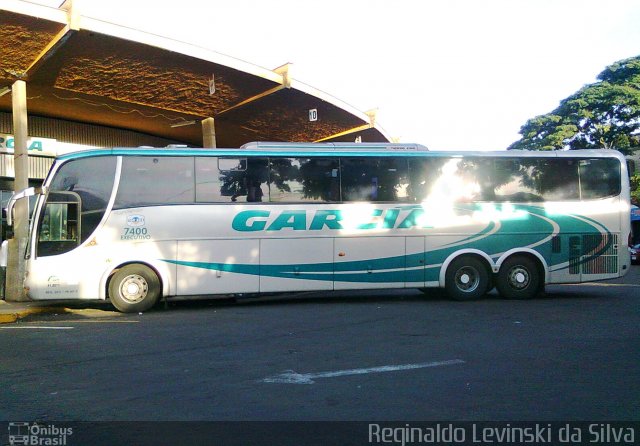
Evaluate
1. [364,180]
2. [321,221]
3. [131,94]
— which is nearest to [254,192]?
[321,221]

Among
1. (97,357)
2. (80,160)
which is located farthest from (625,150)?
(97,357)

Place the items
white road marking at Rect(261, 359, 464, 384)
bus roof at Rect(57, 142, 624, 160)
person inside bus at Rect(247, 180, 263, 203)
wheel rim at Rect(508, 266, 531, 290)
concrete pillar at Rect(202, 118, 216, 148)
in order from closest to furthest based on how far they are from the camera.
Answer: white road marking at Rect(261, 359, 464, 384)
bus roof at Rect(57, 142, 624, 160)
person inside bus at Rect(247, 180, 263, 203)
wheel rim at Rect(508, 266, 531, 290)
concrete pillar at Rect(202, 118, 216, 148)

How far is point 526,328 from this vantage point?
955 cm

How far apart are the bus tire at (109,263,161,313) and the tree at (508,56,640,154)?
3284 centimetres

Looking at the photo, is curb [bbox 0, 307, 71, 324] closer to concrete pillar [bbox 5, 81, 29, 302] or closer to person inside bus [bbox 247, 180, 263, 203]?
concrete pillar [bbox 5, 81, 29, 302]

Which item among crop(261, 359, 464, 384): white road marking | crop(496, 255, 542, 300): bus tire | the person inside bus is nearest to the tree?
crop(496, 255, 542, 300): bus tire

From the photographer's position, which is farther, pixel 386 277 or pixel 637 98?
pixel 637 98

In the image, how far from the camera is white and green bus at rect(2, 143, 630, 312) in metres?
12.4

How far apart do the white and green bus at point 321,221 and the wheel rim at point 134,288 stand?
23mm

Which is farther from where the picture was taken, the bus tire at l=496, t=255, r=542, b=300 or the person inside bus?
the bus tire at l=496, t=255, r=542, b=300

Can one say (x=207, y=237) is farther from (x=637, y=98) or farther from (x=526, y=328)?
(x=637, y=98)

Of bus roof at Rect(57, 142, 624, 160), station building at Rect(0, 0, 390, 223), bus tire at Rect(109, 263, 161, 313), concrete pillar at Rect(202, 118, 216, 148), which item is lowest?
bus tire at Rect(109, 263, 161, 313)

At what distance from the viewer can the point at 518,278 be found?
13992 mm

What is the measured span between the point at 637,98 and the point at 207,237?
112 ft
